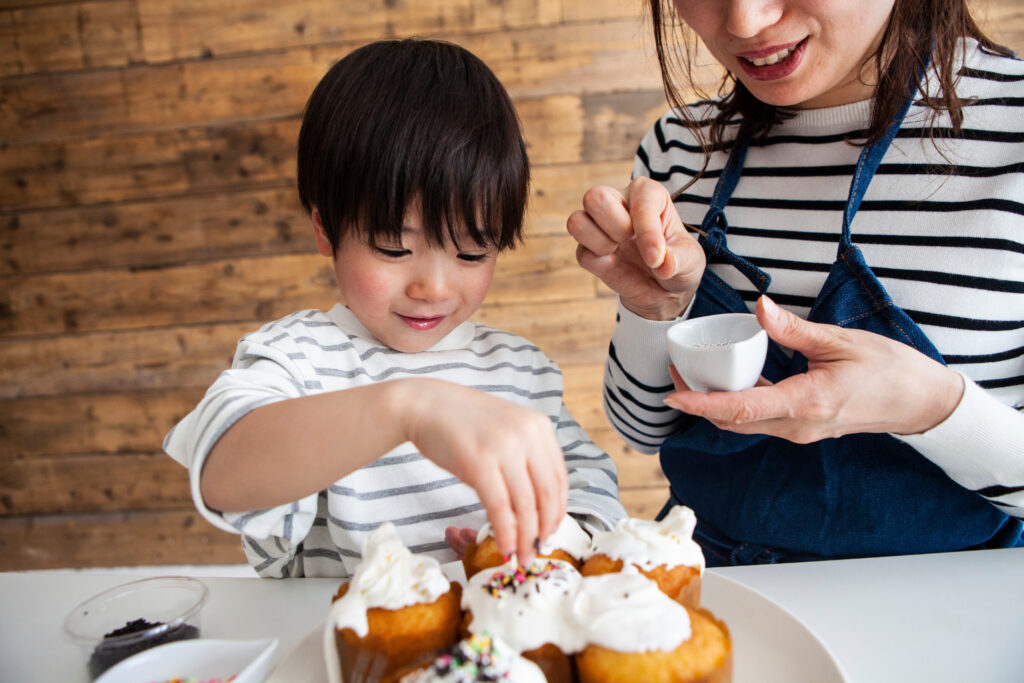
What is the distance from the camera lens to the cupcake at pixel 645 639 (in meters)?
0.60

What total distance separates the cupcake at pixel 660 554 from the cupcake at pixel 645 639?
50 millimetres

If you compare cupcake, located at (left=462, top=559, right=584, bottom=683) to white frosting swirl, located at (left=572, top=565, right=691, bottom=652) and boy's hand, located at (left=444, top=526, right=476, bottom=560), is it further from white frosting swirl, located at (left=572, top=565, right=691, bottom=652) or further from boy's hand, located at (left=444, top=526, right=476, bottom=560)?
boy's hand, located at (left=444, top=526, right=476, bottom=560)

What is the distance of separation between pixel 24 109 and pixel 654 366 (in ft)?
8.10

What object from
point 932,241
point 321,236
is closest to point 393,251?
point 321,236

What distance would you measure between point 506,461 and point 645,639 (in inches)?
7.5

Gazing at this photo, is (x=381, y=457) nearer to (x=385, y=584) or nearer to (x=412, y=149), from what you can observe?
(x=385, y=584)

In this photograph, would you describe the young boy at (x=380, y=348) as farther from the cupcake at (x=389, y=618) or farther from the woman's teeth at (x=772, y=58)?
the woman's teeth at (x=772, y=58)

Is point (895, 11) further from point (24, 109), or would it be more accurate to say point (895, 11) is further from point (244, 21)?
point (24, 109)

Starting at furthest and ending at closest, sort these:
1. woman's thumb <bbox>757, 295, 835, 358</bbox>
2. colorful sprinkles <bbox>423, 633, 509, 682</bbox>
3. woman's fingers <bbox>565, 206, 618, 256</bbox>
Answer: woman's fingers <bbox>565, 206, 618, 256</bbox> < woman's thumb <bbox>757, 295, 835, 358</bbox> < colorful sprinkles <bbox>423, 633, 509, 682</bbox>

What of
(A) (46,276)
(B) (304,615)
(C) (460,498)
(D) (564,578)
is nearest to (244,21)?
(A) (46,276)

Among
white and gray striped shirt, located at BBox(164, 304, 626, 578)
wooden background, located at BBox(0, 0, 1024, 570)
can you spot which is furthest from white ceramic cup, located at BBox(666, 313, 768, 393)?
wooden background, located at BBox(0, 0, 1024, 570)

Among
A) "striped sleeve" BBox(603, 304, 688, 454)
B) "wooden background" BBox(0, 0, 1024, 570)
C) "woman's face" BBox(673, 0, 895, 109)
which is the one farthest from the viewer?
"wooden background" BBox(0, 0, 1024, 570)

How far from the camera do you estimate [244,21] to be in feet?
7.64

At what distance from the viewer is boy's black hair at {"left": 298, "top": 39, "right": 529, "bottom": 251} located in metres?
0.95
